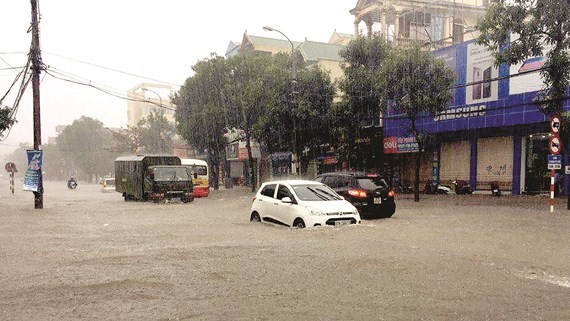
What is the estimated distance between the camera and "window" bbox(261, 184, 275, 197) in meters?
12.2

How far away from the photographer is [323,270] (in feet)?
22.7

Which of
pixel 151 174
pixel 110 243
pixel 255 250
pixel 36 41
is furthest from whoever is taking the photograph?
pixel 151 174

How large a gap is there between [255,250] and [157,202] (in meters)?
16.0

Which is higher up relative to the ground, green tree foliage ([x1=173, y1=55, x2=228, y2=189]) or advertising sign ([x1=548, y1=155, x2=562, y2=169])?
green tree foliage ([x1=173, y1=55, x2=228, y2=189])

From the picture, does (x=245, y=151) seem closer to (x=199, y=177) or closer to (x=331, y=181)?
(x=199, y=177)

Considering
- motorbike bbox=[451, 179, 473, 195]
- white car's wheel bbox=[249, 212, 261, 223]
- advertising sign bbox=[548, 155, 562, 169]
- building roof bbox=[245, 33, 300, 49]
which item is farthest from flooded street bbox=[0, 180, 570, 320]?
building roof bbox=[245, 33, 300, 49]

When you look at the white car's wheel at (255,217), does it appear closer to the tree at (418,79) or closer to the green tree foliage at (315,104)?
the tree at (418,79)

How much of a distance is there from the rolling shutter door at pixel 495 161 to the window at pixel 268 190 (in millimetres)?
15894

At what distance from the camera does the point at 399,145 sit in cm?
2814

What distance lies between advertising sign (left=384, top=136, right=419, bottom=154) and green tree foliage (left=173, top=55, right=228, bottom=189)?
11782 mm

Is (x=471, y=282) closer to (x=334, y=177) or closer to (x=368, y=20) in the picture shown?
(x=334, y=177)

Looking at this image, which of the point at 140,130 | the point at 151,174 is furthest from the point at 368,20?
the point at 140,130

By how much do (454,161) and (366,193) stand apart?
47.2ft

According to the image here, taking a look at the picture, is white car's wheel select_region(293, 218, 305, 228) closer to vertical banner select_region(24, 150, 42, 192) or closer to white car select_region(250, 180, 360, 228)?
white car select_region(250, 180, 360, 228)
